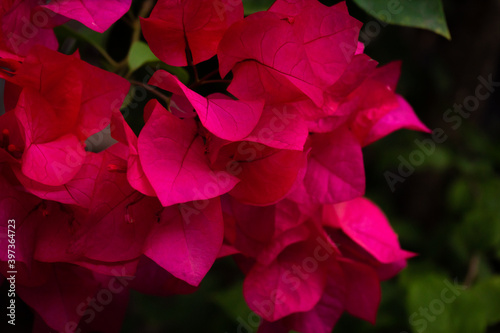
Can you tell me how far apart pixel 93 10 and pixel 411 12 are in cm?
28

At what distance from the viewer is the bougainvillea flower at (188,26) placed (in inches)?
13.3

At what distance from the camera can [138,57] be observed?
45 cm

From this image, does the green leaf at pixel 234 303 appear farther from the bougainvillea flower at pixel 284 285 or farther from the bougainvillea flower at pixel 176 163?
the bougainvillea flower at pixel 176 163

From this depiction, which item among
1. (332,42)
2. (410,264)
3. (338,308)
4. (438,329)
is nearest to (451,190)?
(410,264)

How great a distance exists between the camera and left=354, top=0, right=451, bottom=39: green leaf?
1.53 feet

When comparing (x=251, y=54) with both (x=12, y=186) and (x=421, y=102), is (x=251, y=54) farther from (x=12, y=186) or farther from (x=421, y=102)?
(x=421, y=102)

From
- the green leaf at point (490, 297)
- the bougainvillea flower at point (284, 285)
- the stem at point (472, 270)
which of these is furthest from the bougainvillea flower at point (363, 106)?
the stem at point (472, 270)

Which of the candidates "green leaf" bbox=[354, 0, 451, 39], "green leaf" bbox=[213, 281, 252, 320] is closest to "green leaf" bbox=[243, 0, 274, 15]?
"green leaf" bbox=[354, 0, 451, 39]

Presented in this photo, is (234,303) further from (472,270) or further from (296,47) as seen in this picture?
(296,47)

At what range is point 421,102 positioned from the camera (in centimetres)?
106

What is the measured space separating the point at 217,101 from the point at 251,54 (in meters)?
0.04

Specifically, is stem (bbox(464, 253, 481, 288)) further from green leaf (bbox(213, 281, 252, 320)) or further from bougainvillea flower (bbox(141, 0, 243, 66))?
bougainvillea flower (bbox(141, 0, 243, 66))

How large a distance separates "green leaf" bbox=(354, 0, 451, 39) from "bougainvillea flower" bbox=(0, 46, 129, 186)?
24 cm

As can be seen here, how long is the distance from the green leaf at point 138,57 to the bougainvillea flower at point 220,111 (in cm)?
12
